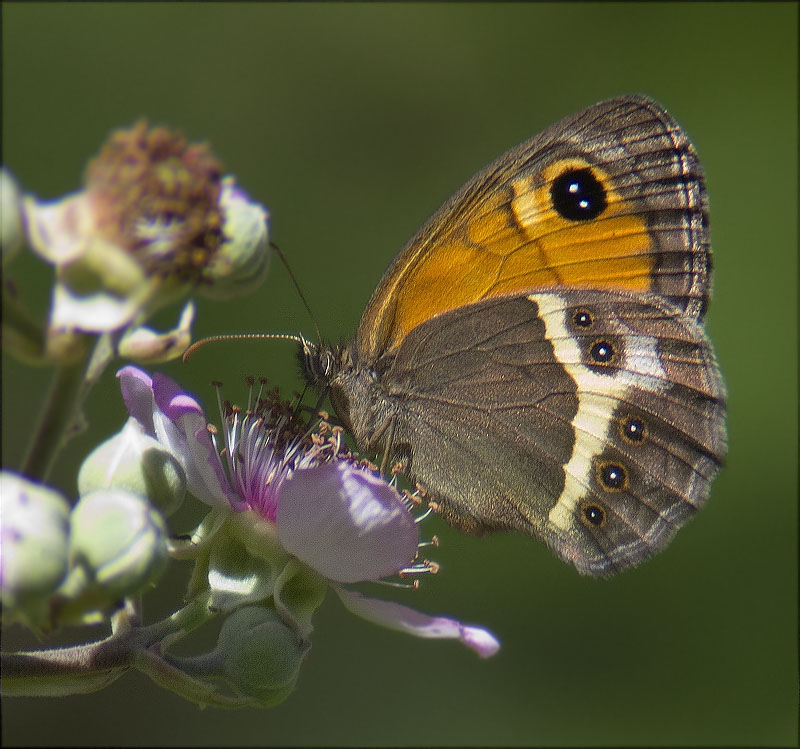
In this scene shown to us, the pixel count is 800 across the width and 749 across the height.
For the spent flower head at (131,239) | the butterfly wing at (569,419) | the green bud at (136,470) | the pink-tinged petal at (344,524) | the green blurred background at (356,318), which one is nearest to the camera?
the spent flower head at (131,239)

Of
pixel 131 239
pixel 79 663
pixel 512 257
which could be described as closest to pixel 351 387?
pixel 512 257

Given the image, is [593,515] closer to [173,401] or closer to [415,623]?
[415,623]

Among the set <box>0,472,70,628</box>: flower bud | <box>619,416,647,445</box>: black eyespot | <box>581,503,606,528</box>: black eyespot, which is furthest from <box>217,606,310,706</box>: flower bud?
<box>619,416,647,445</box>: black eyespot

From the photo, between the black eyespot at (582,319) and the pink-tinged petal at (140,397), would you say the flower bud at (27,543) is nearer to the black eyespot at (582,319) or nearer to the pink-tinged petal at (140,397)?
the pink-tinged petal at (140,397)

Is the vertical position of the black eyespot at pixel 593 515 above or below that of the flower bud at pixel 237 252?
below

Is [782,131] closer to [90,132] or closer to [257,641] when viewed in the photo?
[90,132]

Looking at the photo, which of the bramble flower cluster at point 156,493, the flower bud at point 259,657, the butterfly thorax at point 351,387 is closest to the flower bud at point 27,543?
the bramble flower cluster at point 156,493

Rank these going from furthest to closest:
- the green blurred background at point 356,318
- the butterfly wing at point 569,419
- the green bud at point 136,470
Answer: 1. the green blurred background at point 356,318
2. the butterfly wing at point 569,419
3. the green bud at point 136,470
